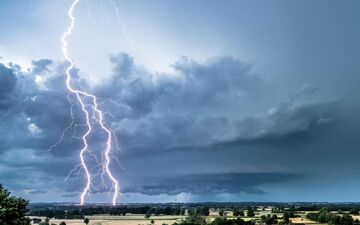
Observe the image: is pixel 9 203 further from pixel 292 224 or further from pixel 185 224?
pixel 292 224

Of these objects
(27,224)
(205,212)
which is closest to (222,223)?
(205,212)

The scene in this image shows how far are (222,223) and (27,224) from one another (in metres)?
84.0

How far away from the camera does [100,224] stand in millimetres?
141250

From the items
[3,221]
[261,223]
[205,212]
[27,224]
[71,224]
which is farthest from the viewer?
[205,212]

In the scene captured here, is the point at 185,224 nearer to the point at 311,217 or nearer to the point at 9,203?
the point at 311,217

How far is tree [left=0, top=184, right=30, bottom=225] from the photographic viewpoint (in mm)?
51138

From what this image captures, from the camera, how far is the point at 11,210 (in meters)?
51.6

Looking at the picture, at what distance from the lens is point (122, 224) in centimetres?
14462

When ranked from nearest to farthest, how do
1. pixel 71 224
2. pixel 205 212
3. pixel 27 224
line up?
pixel 27 224
pixel 71 224
pixel 205 212

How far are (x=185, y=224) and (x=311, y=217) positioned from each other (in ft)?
163

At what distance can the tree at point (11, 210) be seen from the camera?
5114 centimetres

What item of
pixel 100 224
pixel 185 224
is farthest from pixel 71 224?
pixel 185 224

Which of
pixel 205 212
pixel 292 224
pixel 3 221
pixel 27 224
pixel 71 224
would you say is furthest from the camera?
pixel 205 212

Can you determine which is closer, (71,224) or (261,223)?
(261,223)
